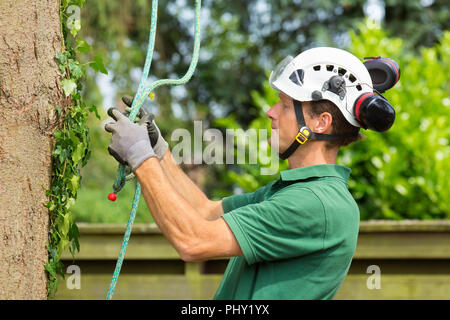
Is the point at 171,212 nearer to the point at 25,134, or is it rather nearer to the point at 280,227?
the point at 280,227

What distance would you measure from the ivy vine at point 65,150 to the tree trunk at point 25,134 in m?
0.03

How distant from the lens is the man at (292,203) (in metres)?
2.05

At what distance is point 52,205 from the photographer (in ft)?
6.84

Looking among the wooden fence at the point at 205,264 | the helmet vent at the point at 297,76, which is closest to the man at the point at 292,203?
the helmet vent at the point at 297,76

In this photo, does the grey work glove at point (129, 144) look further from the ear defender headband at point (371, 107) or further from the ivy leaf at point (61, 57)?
the ear defender headband at point (371, 107)

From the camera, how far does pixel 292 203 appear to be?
2086 mm

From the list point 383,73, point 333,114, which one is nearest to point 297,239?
point 333,114

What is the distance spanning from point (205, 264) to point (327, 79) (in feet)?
6.70

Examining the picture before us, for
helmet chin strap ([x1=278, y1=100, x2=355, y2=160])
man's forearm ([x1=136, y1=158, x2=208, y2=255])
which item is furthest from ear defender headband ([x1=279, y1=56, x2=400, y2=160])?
man's forearm ([x1=136, y1=158, x2=208, y2=255])

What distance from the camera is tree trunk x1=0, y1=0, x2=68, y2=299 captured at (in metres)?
2.01

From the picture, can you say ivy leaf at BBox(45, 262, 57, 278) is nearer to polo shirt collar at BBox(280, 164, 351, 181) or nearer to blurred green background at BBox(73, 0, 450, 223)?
polo shirt collar at BBox(280, 164, 351, 181)

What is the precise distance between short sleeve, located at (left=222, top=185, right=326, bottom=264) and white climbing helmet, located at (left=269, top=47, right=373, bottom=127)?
46cm

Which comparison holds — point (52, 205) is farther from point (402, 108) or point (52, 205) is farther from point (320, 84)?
point (402, 108)

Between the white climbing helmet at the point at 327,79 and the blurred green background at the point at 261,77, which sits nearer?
the white climbing helmet at the point at 327,79
